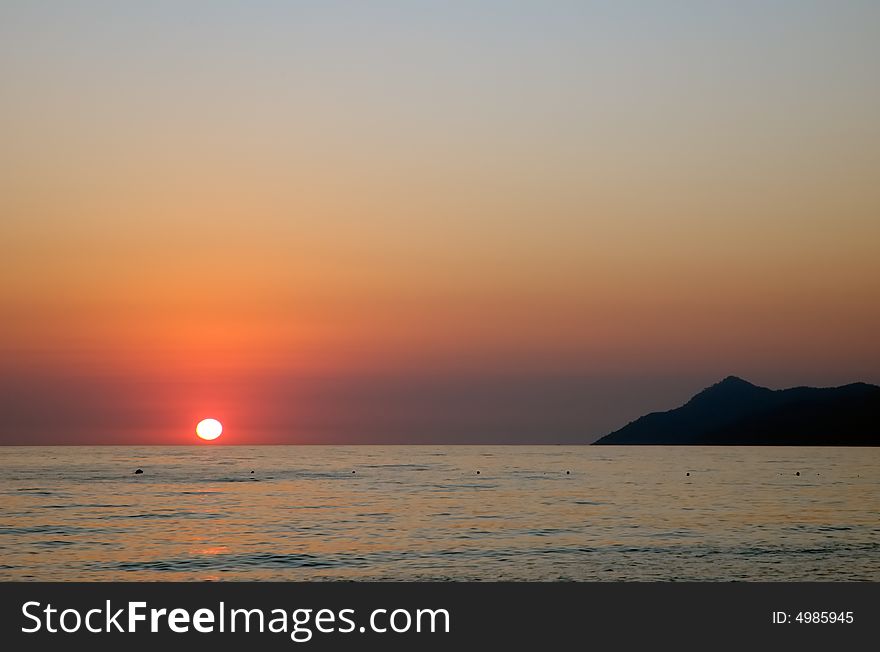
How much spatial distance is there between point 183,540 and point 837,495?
3398 inches

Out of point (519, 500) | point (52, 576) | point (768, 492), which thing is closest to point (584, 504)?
point (519, 500)

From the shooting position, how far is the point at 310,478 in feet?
584

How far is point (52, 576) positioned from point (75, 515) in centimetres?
3908
